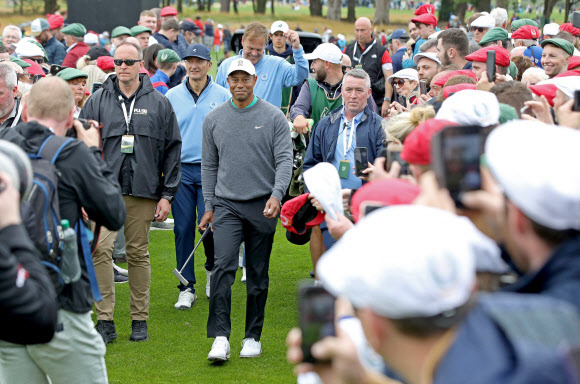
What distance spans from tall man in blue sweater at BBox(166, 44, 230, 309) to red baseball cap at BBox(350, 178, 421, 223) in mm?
4884

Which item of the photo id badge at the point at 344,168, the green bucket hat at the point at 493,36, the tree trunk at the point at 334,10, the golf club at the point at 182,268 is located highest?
the green bucket hat at the point at 493,36

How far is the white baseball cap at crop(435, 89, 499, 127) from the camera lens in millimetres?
3459

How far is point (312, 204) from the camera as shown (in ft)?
19.2

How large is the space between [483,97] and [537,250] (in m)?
1.78

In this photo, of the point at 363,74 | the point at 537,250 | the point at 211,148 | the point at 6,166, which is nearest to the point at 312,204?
the point at 211,148

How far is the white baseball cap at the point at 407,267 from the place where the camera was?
1.62 meters

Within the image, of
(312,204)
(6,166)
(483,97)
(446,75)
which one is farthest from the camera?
(446,75)

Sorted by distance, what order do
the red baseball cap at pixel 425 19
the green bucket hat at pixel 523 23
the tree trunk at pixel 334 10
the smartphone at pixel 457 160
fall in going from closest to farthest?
the smartphone at pixel 457 160 < the red baseball cap at pixel 425 19 < the green bucket hat at pixel 523 23 < the tree trunk at pixel 334 10

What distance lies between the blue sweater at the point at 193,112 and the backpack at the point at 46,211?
12.8ft

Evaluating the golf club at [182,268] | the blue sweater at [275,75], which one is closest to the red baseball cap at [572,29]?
the blue sweater at [275,75]

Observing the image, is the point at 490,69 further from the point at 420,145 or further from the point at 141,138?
the point at 141,138

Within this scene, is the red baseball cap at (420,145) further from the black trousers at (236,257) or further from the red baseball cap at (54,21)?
the red baseball cap at (54,21)

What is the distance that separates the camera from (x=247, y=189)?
6.23m

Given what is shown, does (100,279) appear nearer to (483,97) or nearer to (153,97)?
(153,97)
